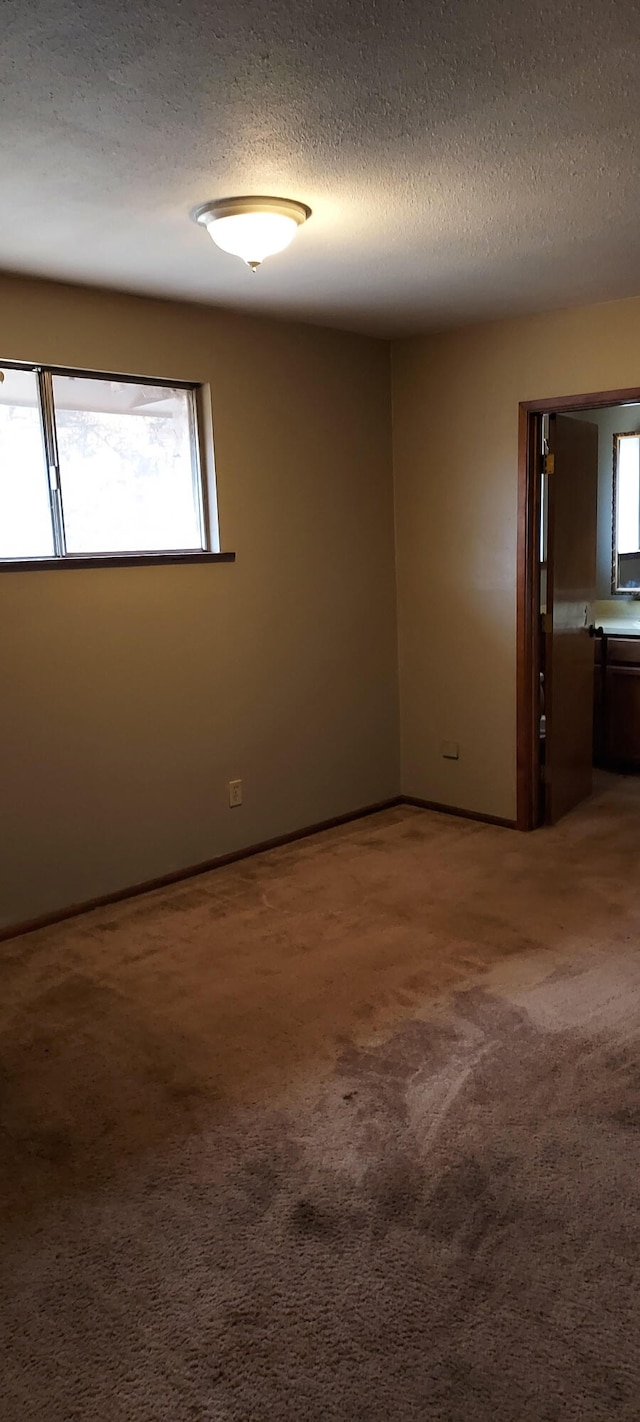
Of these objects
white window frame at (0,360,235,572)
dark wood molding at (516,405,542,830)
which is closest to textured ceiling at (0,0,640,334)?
white window frame at (0,360,235,572)

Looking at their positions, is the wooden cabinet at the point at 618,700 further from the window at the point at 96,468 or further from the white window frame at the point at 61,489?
the window at the point at 96,468

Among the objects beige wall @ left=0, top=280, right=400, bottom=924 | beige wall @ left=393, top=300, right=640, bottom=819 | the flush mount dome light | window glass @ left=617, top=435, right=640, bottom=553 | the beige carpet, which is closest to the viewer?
the beige carpet

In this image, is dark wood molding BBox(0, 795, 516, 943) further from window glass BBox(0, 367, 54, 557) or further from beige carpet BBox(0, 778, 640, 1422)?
window glass BBox(0, 367, 54, 557)

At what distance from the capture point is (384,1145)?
225 cm

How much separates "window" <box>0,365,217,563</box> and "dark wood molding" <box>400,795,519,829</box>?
1.84 m

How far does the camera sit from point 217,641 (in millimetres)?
4117

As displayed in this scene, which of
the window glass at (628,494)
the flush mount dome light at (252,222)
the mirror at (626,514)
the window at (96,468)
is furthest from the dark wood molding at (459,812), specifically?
the flush mount dome light at (252,222)

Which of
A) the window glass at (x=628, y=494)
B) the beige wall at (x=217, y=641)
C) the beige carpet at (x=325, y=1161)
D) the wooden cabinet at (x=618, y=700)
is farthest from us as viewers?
the window glass at (x=628, y=494)

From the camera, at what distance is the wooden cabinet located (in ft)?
17.6

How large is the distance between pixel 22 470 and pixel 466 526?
6.94 feet

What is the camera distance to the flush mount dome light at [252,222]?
2.56m

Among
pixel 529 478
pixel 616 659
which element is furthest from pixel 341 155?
pixel 616 659

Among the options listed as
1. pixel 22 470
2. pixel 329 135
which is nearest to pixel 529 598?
pixel 22 470

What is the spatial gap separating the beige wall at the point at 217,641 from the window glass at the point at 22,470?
117 mm
